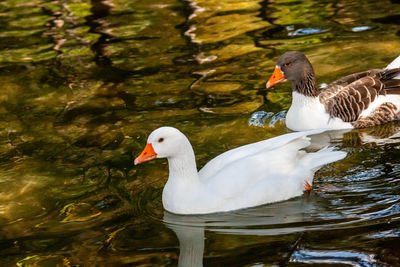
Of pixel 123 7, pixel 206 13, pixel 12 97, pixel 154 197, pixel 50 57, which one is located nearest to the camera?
pixel 154 197

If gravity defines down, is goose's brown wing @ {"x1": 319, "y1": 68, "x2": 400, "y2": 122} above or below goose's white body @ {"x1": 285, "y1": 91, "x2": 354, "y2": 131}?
above

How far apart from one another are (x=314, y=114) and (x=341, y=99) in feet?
1.49

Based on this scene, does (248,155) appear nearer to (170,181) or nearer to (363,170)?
(170,181)

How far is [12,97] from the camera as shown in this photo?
12.2m

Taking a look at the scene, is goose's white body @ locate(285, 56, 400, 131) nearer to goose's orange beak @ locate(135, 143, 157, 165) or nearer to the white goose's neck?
the white goose's neck

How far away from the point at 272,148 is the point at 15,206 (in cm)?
319

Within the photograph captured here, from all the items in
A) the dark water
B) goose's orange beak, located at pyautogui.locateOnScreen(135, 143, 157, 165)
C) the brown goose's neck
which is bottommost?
the dark water

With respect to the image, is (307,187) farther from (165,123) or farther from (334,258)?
(165,123)

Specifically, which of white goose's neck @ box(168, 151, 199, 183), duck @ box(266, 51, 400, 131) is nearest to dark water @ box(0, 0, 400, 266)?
duck @ box(266, 51, 400, 131)

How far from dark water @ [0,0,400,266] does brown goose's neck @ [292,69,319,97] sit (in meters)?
0.62

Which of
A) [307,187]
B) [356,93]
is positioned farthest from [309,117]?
[307,187]

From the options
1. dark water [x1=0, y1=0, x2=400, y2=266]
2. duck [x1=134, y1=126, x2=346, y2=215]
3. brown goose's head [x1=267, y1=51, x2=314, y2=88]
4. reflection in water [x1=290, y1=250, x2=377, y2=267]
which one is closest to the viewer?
reflection in water [x1=290, y1=250, x2=377, y2=267]

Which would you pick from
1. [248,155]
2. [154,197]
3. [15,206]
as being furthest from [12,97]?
[248,155]

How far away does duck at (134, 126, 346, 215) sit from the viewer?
23.7 feet
